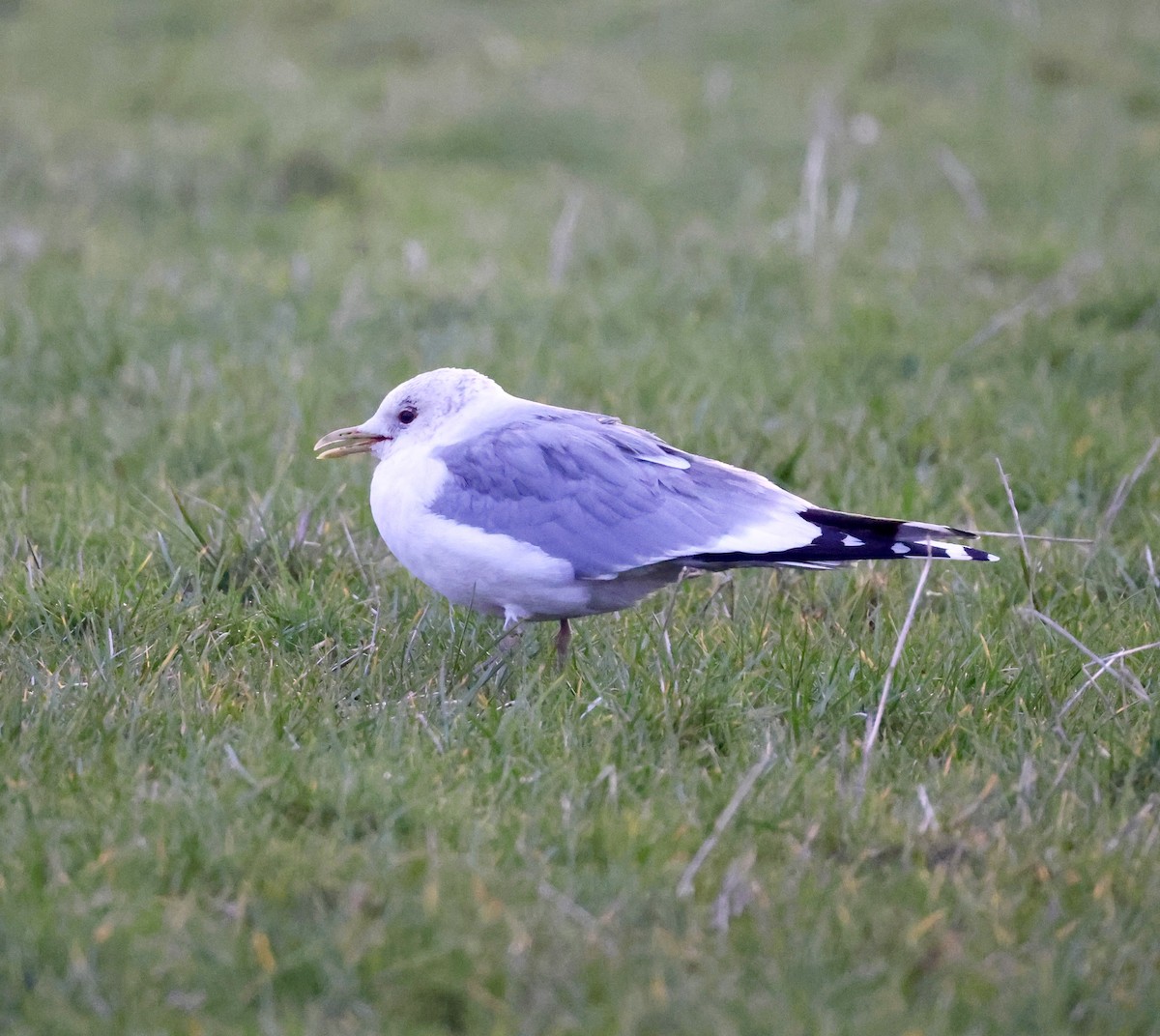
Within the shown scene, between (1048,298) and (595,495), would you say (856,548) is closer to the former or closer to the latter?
(595,495)

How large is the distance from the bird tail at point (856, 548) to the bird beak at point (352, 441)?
974 millimetres

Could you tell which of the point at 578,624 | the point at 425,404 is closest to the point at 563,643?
the point at 578,624

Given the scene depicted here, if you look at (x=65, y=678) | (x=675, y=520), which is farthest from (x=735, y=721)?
(x=65, y=678)

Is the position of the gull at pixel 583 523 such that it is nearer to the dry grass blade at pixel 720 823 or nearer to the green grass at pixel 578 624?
the green grass at pixel 578 624

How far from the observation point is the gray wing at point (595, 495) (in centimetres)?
338

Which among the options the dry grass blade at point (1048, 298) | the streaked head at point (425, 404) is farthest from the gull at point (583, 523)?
the dry grass blade at point (1048, 298)

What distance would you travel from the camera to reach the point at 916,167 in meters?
9.09

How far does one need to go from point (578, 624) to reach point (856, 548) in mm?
844

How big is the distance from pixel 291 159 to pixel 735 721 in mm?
6061

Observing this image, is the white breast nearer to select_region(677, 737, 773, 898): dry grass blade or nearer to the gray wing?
the gray wing

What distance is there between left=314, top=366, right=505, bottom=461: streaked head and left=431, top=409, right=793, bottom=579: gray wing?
207mm

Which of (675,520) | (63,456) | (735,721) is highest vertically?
(675,520)

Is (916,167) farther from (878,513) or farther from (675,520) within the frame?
(675,520)

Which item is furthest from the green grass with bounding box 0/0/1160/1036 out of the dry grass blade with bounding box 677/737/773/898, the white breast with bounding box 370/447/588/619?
the white breast with bounding box 370/447/588/619
